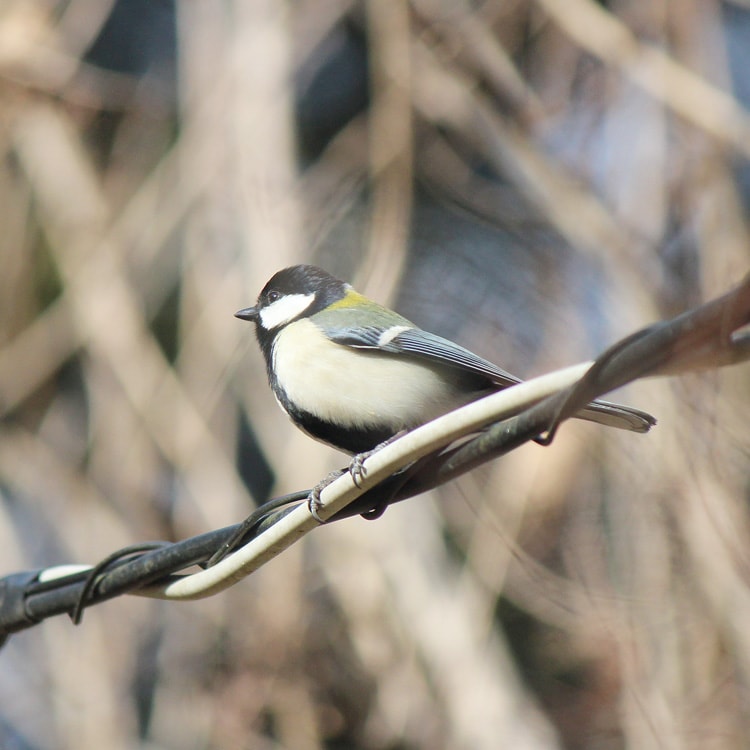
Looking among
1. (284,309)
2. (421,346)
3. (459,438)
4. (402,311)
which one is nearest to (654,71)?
(402,311)

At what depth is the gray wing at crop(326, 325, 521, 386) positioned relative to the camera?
7.27 feet

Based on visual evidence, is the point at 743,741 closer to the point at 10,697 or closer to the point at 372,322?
the point at 372,322

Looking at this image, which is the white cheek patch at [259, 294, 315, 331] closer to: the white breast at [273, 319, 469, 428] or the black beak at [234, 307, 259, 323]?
the black beak at [234, 307, 259, 323]

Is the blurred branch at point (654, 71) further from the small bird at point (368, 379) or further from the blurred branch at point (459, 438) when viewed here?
the blurred branch at point (459, 438)

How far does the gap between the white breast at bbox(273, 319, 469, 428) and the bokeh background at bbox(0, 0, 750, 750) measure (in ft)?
4.41

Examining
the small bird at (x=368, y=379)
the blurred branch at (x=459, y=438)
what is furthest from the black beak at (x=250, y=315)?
the blurred branch at (x=459, y=438)

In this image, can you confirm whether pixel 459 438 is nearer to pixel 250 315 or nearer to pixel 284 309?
pixel 284 309

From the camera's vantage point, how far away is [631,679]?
143 inches

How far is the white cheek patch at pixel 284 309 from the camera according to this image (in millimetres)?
2809

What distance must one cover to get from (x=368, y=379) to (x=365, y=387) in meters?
0.02

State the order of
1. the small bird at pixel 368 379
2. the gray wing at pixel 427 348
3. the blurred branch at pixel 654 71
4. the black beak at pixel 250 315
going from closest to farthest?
the gray wing at pixel 427 348, the small bird at pixel 368 379, the black beak at pixel 250 315, the blurred branch at pixel 654 71

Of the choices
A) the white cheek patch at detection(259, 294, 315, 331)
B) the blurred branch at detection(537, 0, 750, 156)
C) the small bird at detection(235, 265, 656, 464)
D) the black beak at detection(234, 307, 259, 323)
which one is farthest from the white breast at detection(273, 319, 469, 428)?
the blurred branch at detection(537, 0, 750, 156)

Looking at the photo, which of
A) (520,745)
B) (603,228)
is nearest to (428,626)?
(520,745)

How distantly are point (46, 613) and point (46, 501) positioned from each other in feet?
10.4
